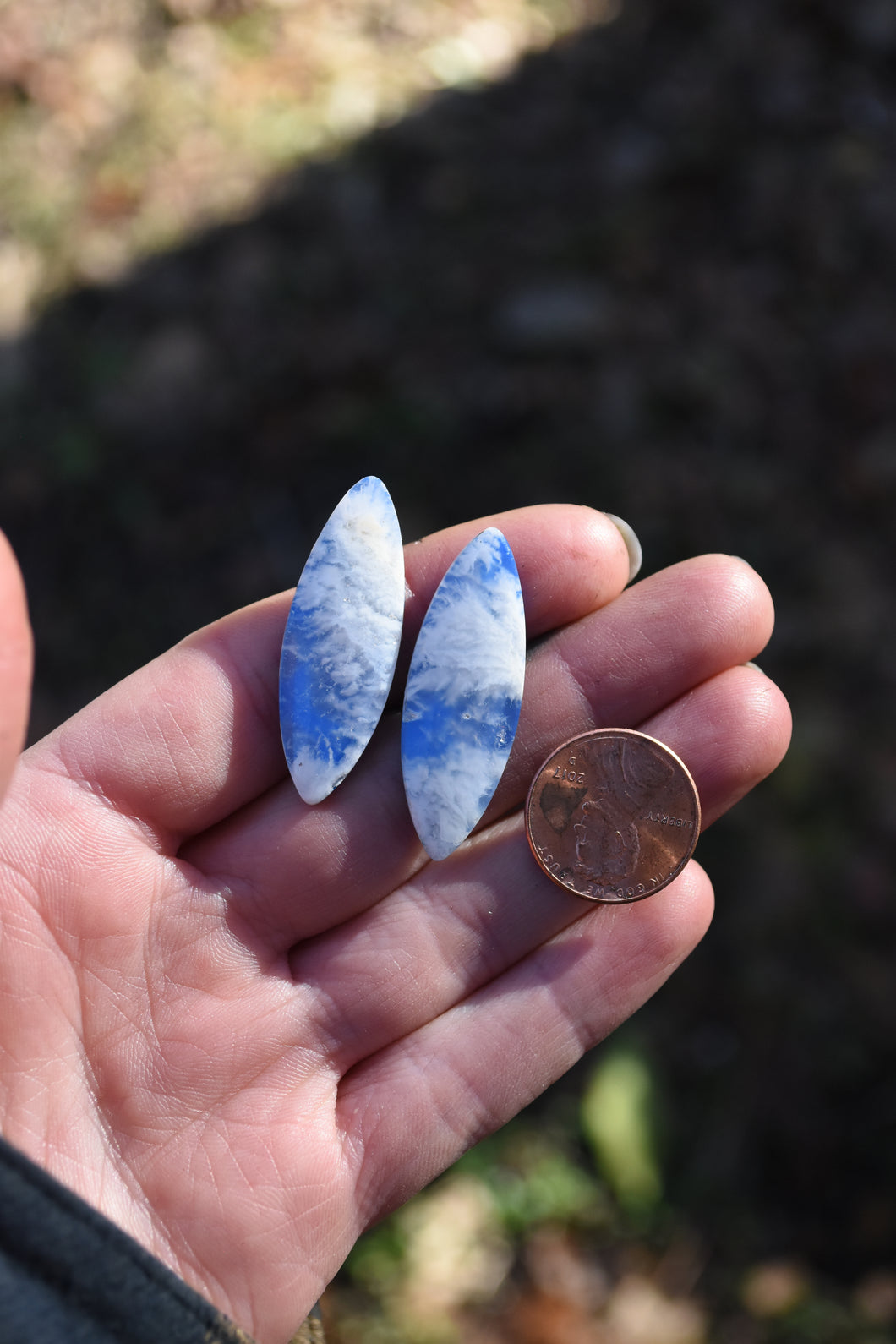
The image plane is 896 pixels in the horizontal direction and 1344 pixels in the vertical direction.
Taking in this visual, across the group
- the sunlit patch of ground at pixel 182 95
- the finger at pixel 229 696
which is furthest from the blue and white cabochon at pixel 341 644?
the sunlit patch of ground at pixel 182 95

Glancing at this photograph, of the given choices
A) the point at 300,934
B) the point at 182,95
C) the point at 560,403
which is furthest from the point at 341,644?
the point at 182,95

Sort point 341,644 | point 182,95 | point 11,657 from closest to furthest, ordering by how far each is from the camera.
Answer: point 11,657 → point 341,644 → point 182,95

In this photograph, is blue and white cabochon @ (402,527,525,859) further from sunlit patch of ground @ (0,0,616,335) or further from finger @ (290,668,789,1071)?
sunlit patch of ground @ (0,0,616,335)

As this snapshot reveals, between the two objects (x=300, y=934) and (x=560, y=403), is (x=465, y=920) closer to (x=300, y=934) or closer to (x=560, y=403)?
(x=300, y=934)

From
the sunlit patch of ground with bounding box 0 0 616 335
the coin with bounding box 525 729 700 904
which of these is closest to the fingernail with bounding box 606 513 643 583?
the coin with bounding box 525 729 700 904

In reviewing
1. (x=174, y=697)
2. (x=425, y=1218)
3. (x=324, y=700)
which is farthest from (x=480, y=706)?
(x=425, y=1218)

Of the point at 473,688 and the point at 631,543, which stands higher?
the point at 631,543

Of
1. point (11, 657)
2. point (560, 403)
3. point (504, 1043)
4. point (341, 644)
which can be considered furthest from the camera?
point (560, 403)
